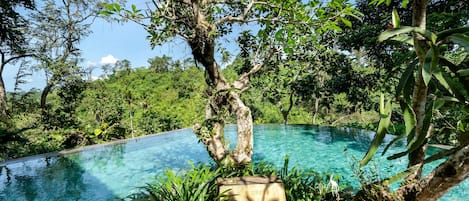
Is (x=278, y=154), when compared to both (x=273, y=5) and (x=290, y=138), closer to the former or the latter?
(x=290, y=138)

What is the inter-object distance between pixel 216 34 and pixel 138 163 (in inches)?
187

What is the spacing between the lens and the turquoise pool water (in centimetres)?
478

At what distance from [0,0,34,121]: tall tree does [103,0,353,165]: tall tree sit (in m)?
7.14

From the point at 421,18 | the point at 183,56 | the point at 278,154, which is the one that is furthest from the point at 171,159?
the point at 421,18

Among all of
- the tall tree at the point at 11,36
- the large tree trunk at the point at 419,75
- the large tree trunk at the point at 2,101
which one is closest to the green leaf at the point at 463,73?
the large tree trunk at the point at 419,75

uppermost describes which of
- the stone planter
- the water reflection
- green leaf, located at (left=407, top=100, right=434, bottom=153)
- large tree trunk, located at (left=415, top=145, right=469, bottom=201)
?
green leaf, located at (left=407, top=100, right=434, bottom=153)

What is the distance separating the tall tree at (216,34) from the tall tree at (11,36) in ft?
23.4

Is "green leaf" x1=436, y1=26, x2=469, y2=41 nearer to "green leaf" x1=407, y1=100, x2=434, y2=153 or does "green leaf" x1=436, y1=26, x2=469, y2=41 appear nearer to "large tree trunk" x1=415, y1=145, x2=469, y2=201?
"green leaf" x1=407, y1=100, x2=434, y2=153

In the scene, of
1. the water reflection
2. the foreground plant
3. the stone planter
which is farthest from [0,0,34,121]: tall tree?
the stone planter

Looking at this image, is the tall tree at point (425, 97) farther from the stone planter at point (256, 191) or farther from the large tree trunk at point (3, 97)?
the large tree trunk at point (3, 97)

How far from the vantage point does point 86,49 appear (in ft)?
37.0

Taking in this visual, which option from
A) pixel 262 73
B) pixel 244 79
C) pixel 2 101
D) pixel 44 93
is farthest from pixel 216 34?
pixel 2 101

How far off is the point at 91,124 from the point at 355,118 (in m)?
12.0

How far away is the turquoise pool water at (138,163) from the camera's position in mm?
4777
